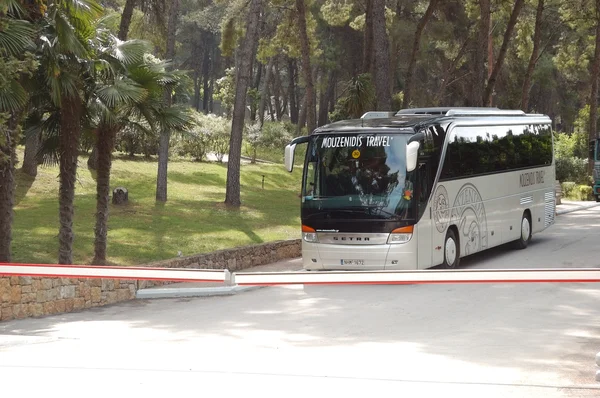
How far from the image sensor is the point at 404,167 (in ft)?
59.6

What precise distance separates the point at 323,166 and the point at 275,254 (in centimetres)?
379

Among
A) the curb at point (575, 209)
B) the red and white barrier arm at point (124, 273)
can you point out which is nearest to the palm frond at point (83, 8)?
the red and white barrier arm at point (124, 273)

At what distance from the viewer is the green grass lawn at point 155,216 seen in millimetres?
20656

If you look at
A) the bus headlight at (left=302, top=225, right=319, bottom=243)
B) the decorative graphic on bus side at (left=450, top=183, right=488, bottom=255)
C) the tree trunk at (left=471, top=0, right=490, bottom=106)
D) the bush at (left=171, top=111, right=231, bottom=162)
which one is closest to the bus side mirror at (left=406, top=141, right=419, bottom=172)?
the bus headlight at (left=302, top=225, right=319, bottom=243)

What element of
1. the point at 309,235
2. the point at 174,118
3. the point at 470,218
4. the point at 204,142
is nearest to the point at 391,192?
the point at 309,235

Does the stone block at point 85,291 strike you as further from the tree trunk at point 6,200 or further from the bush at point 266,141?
the bush at point 266,141

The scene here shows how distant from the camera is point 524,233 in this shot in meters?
24.1

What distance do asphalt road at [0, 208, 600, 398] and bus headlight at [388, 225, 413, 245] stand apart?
877mm

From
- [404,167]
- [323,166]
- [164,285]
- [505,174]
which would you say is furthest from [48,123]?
[505,174]

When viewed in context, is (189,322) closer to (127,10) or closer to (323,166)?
(323,166)

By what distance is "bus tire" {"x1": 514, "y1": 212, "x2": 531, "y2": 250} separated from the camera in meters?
23.9

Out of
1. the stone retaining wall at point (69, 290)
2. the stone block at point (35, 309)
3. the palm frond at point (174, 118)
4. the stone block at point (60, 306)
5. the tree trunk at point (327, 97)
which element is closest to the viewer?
the stone retaining wall at point (69, 290)

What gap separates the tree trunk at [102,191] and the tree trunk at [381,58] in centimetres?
1150

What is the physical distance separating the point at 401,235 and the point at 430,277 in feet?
27.9
